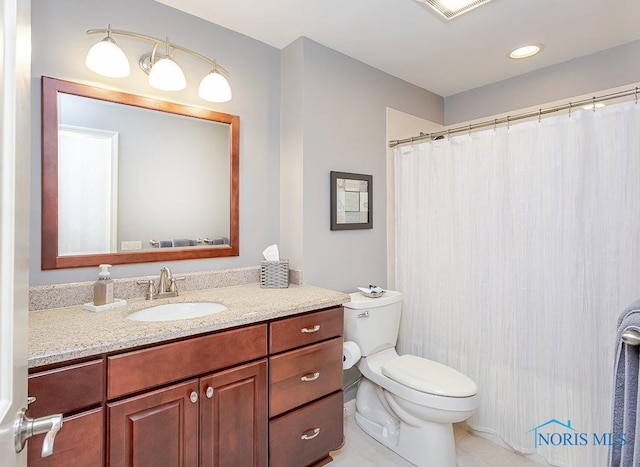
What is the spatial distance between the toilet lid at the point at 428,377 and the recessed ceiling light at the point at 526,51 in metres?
2.10

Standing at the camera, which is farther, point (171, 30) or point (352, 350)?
point (352, 350)

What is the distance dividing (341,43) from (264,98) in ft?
1.98

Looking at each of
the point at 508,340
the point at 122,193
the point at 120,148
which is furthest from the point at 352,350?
the point at 120,148

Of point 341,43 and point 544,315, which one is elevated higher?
point 341,43

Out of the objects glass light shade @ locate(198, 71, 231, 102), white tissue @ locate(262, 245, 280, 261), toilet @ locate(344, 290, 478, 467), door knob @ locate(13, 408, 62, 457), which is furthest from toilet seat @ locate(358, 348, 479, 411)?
glass light shade @ locate(198, 71, 231, 102)

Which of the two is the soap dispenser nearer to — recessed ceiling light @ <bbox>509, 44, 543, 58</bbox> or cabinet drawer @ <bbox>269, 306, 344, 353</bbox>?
cabinet drawer @ <bbox>269, 306, 344, 353</bbox>

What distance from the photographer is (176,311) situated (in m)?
1.62

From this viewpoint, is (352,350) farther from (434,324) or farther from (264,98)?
(264,98)

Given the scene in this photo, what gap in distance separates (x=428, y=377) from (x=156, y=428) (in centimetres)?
132

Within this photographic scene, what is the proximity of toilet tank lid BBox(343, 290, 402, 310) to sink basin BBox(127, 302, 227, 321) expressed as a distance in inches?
30.0

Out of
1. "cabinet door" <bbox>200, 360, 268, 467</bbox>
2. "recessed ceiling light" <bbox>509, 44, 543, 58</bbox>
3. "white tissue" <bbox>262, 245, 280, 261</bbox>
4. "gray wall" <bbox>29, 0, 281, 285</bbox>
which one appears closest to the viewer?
"cabinet door" <bbox>200, 360, 268, 467</bbox>

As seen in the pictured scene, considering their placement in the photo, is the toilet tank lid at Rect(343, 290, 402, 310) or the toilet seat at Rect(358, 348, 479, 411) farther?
the toilet tank lid at Rect(343, 290, 402, 310)

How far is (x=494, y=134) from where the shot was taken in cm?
201

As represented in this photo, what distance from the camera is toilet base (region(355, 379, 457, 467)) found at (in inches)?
69.2
